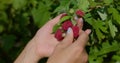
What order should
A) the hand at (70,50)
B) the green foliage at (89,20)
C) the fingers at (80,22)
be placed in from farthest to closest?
1. the green foliage at (89,20)
2. the fingers at (80,22)
3. the hand at (70,50)

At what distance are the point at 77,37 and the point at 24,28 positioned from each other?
137 centimetres

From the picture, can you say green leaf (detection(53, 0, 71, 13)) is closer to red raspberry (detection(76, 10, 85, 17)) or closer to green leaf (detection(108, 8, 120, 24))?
red raspberry (detection(76, 10, 85, 17))

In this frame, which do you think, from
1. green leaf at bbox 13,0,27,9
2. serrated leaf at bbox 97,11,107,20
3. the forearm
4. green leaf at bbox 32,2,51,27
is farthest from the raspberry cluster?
green leaf at bbox 13,0,27,9

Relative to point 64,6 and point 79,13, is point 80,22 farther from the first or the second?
point 64,6

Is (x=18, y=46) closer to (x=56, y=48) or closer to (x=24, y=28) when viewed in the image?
(x=24, y=28)

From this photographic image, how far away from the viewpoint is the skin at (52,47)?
81.4 inches

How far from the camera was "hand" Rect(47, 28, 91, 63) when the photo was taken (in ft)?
6.74

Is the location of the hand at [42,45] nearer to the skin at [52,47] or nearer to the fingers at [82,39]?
the skin at [52,47]

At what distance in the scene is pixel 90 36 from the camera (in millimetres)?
2352

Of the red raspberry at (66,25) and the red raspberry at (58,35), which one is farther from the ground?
the red raspberry at (66,25)

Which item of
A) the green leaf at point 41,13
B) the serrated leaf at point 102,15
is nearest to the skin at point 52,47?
the serrated leaf at point 102,15

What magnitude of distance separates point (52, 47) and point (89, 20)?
0.85 feet

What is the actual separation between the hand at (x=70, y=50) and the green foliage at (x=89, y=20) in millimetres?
151

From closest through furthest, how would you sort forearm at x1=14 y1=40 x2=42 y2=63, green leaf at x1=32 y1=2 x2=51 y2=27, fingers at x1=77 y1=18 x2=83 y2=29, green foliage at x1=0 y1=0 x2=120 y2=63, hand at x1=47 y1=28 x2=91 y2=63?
1. hand at x1=47 y1=28 x2=91 y2=63
2. fingers at x1=77 y1=18 x2=83 y2=29
3. green foliage at x1=0 y1=0 x2=120 y2=63
4. forearm at x1=14 y1=40 x2=42 y2=63
5. green leaf at x1=32 y1=2 x2=51 y2=27
